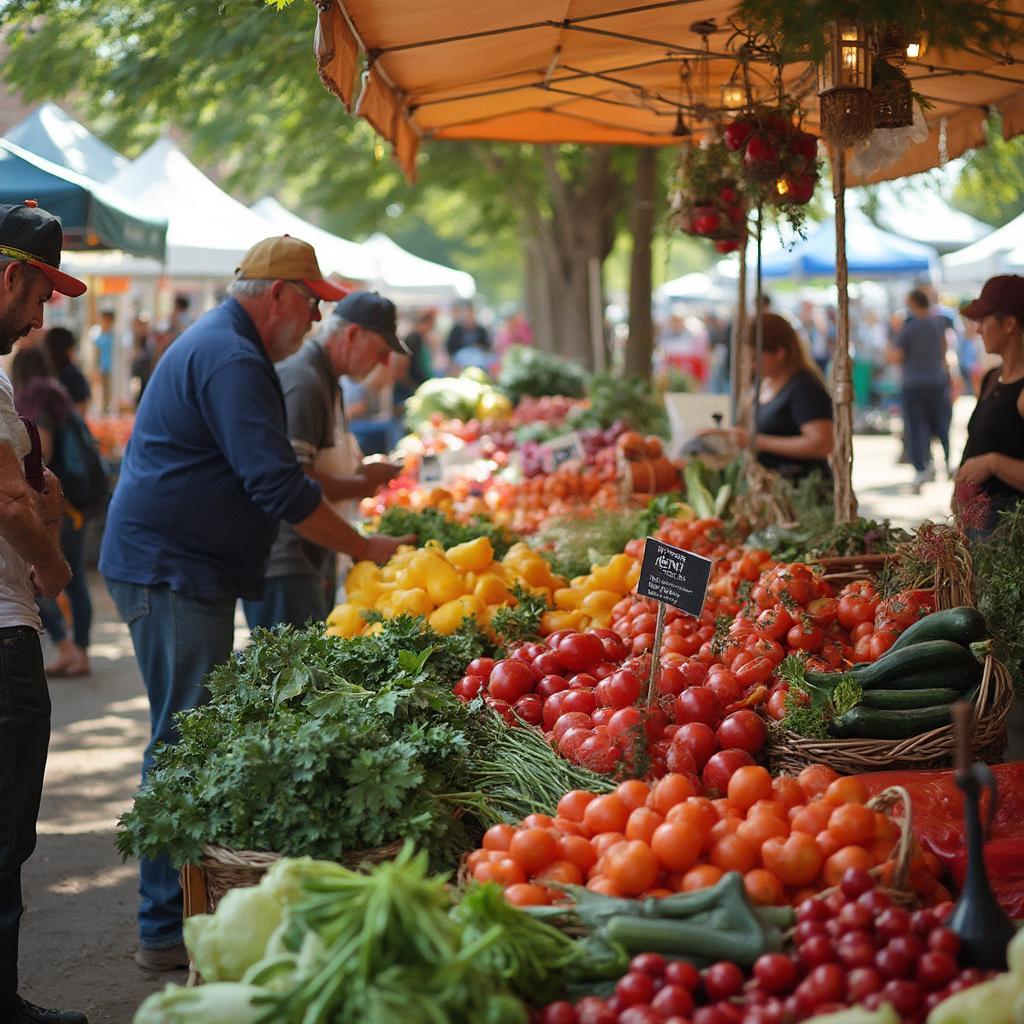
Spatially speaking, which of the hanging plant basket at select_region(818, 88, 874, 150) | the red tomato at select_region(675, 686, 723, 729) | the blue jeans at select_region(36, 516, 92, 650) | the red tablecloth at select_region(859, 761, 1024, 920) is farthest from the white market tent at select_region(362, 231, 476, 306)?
the red tablecloth at select_region(859, 761, 1024, 920)

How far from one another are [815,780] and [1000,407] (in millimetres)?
3116

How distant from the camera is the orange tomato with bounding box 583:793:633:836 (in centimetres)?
279

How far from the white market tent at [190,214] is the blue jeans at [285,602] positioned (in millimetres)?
7906

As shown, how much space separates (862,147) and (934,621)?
219 cm

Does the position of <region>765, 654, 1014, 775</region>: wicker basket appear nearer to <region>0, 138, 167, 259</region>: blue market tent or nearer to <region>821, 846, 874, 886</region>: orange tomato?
<region>821, 846, 874, 886</region>: orange tomato

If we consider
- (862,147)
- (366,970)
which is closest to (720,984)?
(366,970)

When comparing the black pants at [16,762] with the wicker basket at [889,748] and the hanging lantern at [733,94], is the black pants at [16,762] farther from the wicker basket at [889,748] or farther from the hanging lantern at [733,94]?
the hanging lantern at [733,94]

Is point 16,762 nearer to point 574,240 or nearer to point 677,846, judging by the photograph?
point 677,846

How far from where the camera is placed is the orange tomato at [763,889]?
2525mm

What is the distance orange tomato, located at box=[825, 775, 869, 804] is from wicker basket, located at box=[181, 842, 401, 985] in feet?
3.27

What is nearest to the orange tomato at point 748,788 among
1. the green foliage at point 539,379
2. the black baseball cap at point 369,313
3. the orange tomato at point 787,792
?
the orange tomato at point 787,792

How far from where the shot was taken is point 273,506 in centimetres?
434

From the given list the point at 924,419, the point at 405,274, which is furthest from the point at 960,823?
the point at 405,274

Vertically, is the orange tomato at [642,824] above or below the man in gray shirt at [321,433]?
below
